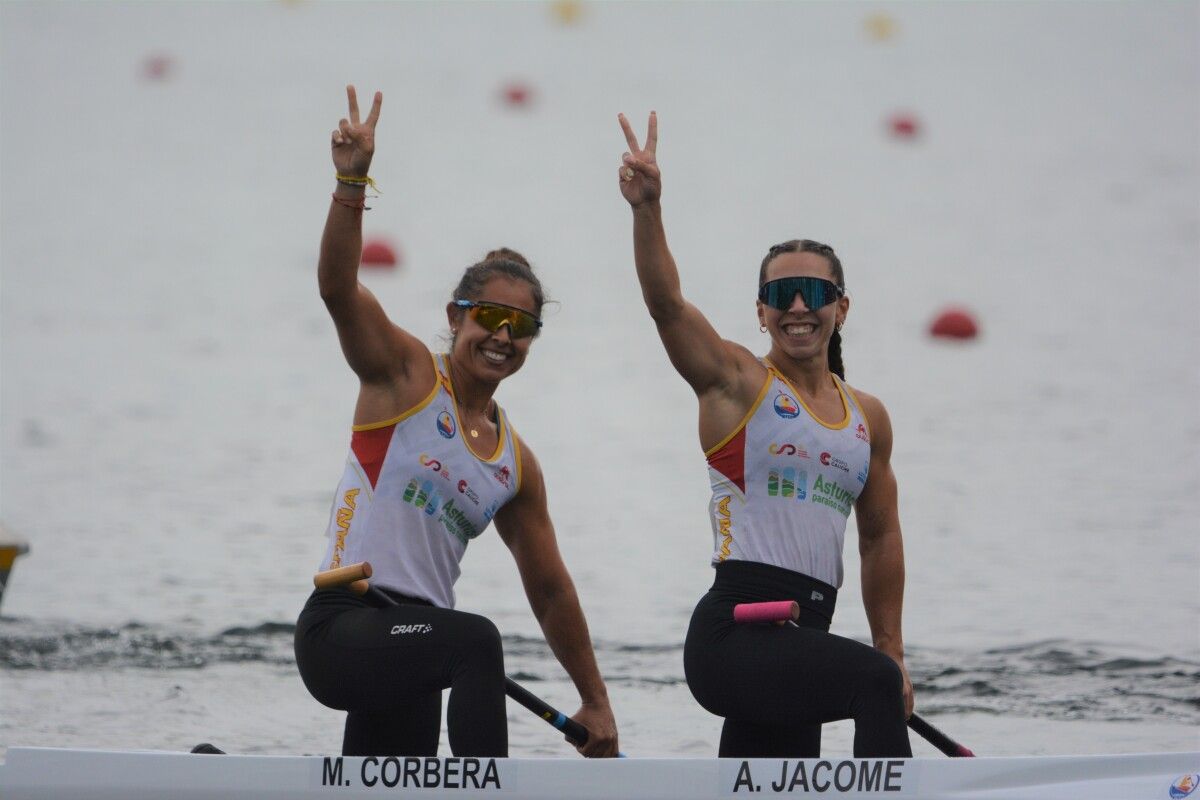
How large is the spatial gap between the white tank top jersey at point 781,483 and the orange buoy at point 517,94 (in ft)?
70.6

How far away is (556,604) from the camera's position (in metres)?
5.29

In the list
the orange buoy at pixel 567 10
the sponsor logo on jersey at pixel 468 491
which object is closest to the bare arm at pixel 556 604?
the sponsor logo on jersey at pixel 468 491

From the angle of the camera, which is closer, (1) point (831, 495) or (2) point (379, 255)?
(1) point (831, 495)

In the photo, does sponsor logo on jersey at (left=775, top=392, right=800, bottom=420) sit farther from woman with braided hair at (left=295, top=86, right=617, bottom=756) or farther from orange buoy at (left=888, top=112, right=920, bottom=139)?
orange buoy at (left=888, top=112, right=920, bottom=139)

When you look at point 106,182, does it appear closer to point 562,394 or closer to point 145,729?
point 562,394

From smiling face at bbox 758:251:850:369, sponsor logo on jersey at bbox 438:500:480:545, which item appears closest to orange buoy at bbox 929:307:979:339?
smiling face at bbox 758:251:850:369

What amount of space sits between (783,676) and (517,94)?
2229cm

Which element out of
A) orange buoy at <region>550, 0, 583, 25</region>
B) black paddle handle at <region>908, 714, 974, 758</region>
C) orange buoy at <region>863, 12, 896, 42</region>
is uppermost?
Answer: orange buoy at <region>550, 0, 583, 25</region>

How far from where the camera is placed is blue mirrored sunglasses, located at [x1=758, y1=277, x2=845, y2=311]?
195 inches

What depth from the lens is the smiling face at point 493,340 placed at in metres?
4.97

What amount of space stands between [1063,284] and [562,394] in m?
6.02

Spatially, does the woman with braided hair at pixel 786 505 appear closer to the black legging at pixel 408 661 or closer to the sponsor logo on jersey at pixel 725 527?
the sponsor logo on jersey at pixel 725 527

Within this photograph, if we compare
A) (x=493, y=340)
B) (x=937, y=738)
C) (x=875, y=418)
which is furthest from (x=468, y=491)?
(x=937, y=738)

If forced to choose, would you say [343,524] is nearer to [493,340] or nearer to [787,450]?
[493,340]
